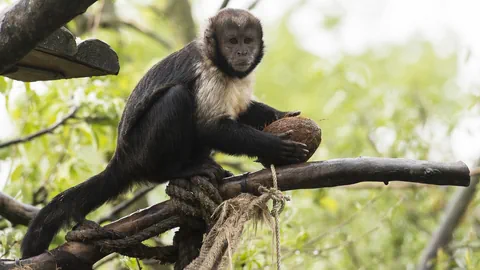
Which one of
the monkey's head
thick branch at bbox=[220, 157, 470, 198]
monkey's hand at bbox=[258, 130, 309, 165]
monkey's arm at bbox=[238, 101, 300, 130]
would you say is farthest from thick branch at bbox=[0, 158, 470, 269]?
the monkey's head

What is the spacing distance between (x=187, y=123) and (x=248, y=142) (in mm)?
436

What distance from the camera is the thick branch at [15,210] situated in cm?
498

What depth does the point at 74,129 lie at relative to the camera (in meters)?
6.37

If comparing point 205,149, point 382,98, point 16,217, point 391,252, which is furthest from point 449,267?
point 16,217

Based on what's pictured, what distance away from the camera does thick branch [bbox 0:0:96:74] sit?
272 cm

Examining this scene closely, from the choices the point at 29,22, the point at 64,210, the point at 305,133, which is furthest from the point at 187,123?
the point at 29,22

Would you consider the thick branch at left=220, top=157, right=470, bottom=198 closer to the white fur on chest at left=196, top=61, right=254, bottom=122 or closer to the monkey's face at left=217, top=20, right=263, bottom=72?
the white fur on chest at left=196, top=61, right=254, bottom=122

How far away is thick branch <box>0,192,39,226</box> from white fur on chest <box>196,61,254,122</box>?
5.07ft

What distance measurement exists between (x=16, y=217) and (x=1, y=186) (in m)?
1.00

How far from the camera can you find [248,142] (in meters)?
4.14

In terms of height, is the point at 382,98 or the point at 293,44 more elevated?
the point at 382,98

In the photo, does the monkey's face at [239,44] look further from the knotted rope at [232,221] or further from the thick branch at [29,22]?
the thick branch at [29,22]

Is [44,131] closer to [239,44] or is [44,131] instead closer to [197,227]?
[239,44]

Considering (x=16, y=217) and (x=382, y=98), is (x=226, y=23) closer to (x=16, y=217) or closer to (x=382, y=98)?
(x=16, y=217)
